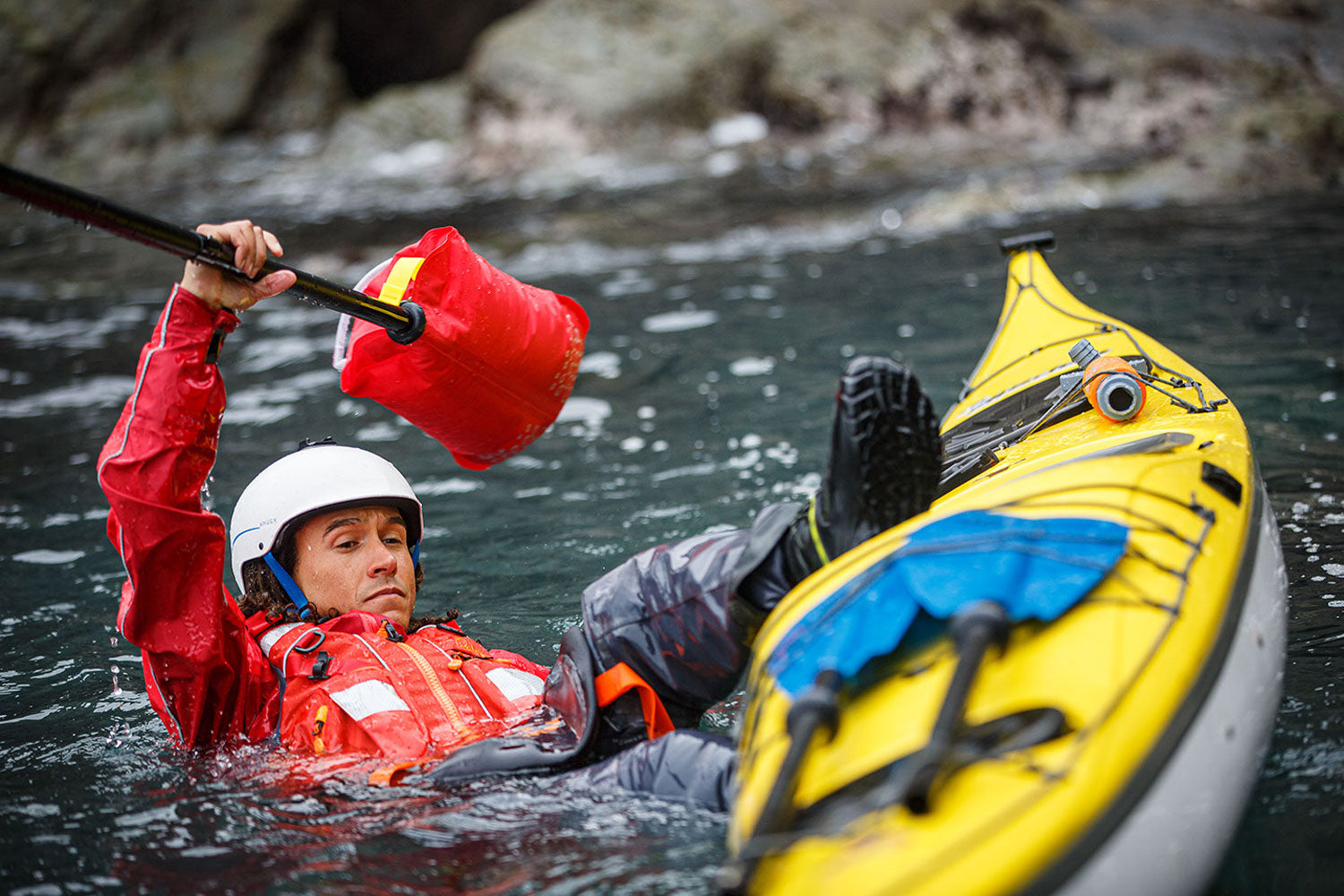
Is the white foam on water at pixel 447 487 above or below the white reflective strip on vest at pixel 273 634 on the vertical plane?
above

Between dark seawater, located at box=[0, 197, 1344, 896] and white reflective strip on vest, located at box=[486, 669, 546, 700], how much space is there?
0.39m

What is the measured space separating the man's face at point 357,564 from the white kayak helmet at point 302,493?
0.05m

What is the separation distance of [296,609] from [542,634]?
0.83m

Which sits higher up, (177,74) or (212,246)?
(177,74)

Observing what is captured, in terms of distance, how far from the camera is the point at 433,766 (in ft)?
7.97

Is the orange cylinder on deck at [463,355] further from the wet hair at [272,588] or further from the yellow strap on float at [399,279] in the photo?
the wet hair at [272,588]

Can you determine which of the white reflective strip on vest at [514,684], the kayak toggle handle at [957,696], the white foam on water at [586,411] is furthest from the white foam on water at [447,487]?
the kayak toggle handle at [957,696]

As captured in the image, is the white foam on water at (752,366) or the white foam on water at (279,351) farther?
the white foam on water at (279,351)

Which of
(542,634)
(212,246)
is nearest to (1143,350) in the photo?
(542,634)

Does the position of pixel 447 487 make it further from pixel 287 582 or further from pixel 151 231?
pixel 151 231

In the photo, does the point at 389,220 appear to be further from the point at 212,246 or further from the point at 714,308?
the point at 212,246

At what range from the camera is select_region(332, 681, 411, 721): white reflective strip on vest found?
99.9 inches

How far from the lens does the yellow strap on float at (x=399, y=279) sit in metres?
3.21

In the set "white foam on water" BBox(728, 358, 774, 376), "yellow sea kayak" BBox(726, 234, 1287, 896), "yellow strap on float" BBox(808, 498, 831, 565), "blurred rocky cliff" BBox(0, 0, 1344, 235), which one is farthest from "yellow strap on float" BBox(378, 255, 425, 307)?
"blurred rocky cliff" BBox(0, 0, 1344, 235)
